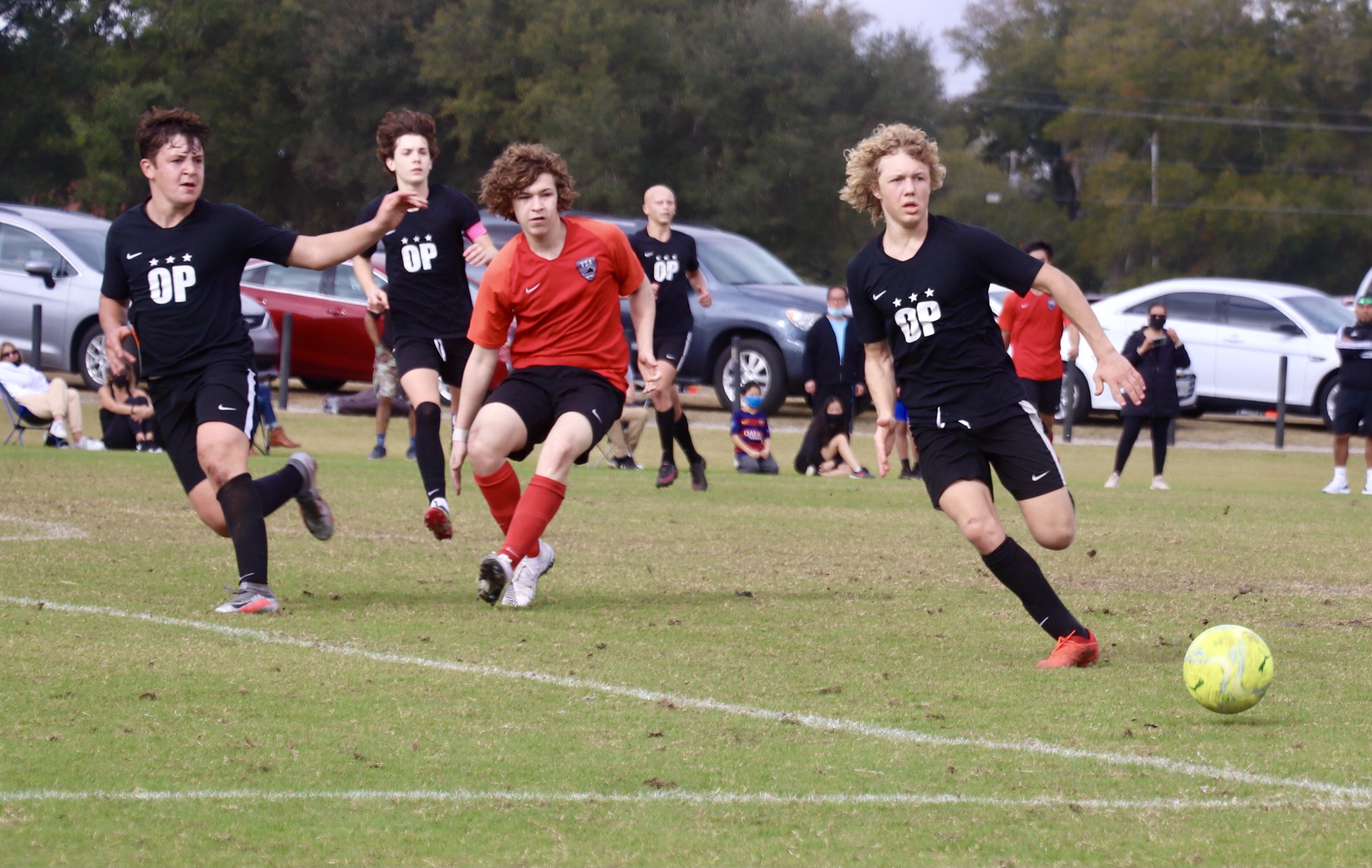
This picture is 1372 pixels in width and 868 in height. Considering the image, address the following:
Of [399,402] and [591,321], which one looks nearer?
[591,321]

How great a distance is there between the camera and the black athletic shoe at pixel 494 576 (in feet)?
22.6

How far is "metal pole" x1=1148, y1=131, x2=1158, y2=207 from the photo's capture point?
62156 millimetres

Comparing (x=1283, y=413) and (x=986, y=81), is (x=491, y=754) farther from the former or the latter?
(x=986, y=81)

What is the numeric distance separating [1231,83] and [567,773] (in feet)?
201

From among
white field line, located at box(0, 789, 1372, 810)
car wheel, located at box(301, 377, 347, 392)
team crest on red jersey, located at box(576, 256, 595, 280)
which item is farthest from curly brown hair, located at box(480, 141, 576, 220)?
car wheel, located at box(301, 377, 347, 392)

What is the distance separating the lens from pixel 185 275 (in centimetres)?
688

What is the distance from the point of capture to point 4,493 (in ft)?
36.0

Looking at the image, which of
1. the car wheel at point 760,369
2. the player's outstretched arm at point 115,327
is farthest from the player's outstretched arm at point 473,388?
the car wheel at point 760,369

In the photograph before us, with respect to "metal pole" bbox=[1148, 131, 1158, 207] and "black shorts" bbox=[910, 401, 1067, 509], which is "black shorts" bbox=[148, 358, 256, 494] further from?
"metal pole" bbox=[1148, 131, 1158, 207]

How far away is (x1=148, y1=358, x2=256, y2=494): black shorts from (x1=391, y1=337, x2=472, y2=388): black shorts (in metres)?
1.91

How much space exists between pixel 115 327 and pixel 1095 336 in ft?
12.6

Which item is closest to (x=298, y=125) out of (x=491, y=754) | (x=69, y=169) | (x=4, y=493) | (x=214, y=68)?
(x=214, y=68)

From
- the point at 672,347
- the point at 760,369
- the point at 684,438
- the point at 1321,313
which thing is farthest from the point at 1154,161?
the point at 672,347

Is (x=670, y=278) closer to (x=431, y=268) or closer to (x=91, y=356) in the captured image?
(x=431, y=268)
